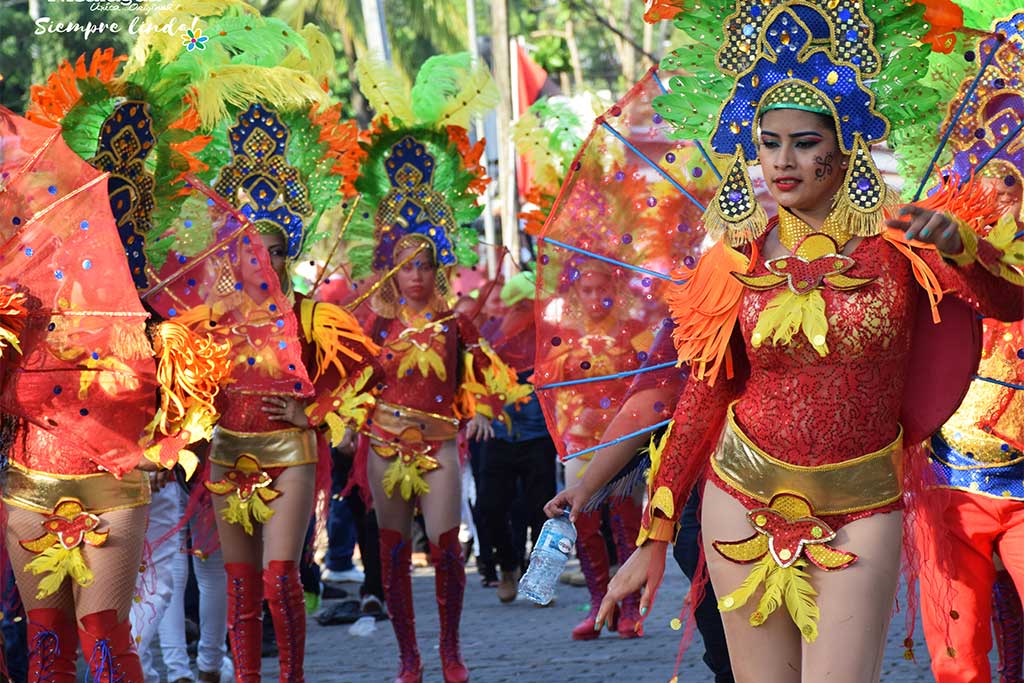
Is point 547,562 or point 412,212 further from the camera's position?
point 412,212

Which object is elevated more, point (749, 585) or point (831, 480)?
point (831, 480)

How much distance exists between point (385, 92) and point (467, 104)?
0.47m

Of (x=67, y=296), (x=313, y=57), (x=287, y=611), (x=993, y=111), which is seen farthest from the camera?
(x=313, y=57)

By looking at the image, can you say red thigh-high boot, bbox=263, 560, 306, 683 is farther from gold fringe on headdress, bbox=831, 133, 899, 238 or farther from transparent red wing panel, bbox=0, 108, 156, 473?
gold fringe on headdress, bbox=831, 133, 899, 238

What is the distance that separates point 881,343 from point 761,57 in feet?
2.78

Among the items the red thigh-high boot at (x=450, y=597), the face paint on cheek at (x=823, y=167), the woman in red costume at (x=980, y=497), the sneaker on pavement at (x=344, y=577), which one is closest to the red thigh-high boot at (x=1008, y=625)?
the woman in red costume at (x=980, y=497)

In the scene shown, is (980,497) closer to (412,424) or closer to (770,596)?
(770,596)

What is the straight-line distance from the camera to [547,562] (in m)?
4.58

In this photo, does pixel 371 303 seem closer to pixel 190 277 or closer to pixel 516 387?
pixel 516 387

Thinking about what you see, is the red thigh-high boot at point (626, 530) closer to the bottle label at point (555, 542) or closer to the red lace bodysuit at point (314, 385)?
the red lace bodysuit at point (314, 385)

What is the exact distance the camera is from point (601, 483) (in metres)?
4.85

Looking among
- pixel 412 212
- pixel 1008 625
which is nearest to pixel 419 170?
pixel 412 212

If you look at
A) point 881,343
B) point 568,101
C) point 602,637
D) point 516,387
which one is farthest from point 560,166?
point 881,343

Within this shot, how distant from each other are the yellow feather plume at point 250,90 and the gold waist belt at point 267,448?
1480 mm
